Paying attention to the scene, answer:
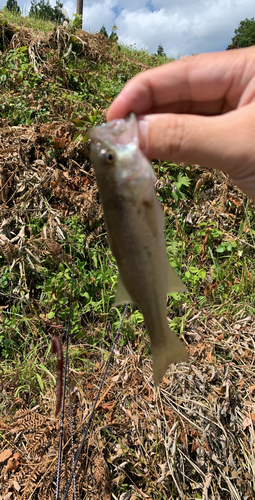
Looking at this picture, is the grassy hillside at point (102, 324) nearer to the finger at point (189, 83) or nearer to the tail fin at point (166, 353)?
the tail fin at point (166, 353)

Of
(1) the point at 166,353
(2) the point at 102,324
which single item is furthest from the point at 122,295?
(2) the point at 102,324

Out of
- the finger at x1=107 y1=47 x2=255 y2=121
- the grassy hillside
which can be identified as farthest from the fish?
the grassy hillside

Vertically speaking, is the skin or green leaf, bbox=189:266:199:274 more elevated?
the skin

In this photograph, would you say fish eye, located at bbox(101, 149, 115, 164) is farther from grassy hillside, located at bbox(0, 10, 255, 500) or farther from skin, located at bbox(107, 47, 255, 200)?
grassy hillside, located at bbox(0, 10, 255, 500)

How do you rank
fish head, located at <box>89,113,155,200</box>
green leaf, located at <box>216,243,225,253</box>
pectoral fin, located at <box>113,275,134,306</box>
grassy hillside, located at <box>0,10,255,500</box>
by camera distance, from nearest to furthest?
fish head, located at <box>89,113,155,200</box> → pectoral fin, located at <box>113,275,134,306</box> → grassy hillside, located at <box>0,10,255,500</box> → green leaf, located at <box>216,243,225,253</box>

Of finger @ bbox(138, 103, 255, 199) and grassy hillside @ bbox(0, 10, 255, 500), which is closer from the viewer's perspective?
finger @ bbox(138, 103, 255, 199)

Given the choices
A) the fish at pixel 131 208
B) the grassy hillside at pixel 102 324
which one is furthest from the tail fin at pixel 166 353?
the grassy hillside at pixel 102 324

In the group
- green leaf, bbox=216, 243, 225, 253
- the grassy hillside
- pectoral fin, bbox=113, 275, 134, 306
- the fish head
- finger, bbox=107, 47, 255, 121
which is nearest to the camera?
the fish head
